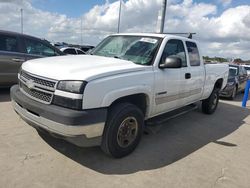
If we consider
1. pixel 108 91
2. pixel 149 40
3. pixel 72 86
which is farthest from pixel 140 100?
pixel 72 86

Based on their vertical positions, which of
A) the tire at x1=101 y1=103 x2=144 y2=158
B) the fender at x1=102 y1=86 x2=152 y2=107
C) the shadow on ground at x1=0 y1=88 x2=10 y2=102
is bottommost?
the shadow on ground at x1=0 y1=88 x2=10 y2=102

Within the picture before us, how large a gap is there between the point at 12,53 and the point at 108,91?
4.63 meters

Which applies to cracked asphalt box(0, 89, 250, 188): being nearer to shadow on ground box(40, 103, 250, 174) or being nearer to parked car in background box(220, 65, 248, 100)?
shadow on ground box(40, 103, 250, 174)

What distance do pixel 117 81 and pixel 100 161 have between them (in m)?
1.21

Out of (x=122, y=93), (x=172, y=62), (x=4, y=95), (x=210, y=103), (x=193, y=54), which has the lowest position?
(x=4, y=95)

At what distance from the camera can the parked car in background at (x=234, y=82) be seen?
394 inches

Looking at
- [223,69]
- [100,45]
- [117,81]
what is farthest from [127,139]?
[223,69]

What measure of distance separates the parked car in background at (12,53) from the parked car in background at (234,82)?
749cm

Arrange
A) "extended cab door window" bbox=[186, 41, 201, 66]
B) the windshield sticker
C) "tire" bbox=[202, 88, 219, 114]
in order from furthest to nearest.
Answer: "tire" bbox=[202, 88, 219, 114]
"extended cab door window" bbox=[186, 41, 201, 66]
the windshield sticker

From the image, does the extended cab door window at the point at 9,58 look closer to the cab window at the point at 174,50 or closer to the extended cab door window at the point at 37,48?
the extended cab door window at the point at 37,48

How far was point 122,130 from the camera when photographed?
3.53 meters

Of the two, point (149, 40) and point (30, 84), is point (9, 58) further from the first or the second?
point (149, 40)

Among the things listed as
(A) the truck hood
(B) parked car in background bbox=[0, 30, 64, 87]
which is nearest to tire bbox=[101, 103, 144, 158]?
(A) the truck hood

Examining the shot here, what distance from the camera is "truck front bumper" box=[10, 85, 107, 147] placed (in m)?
2.86
